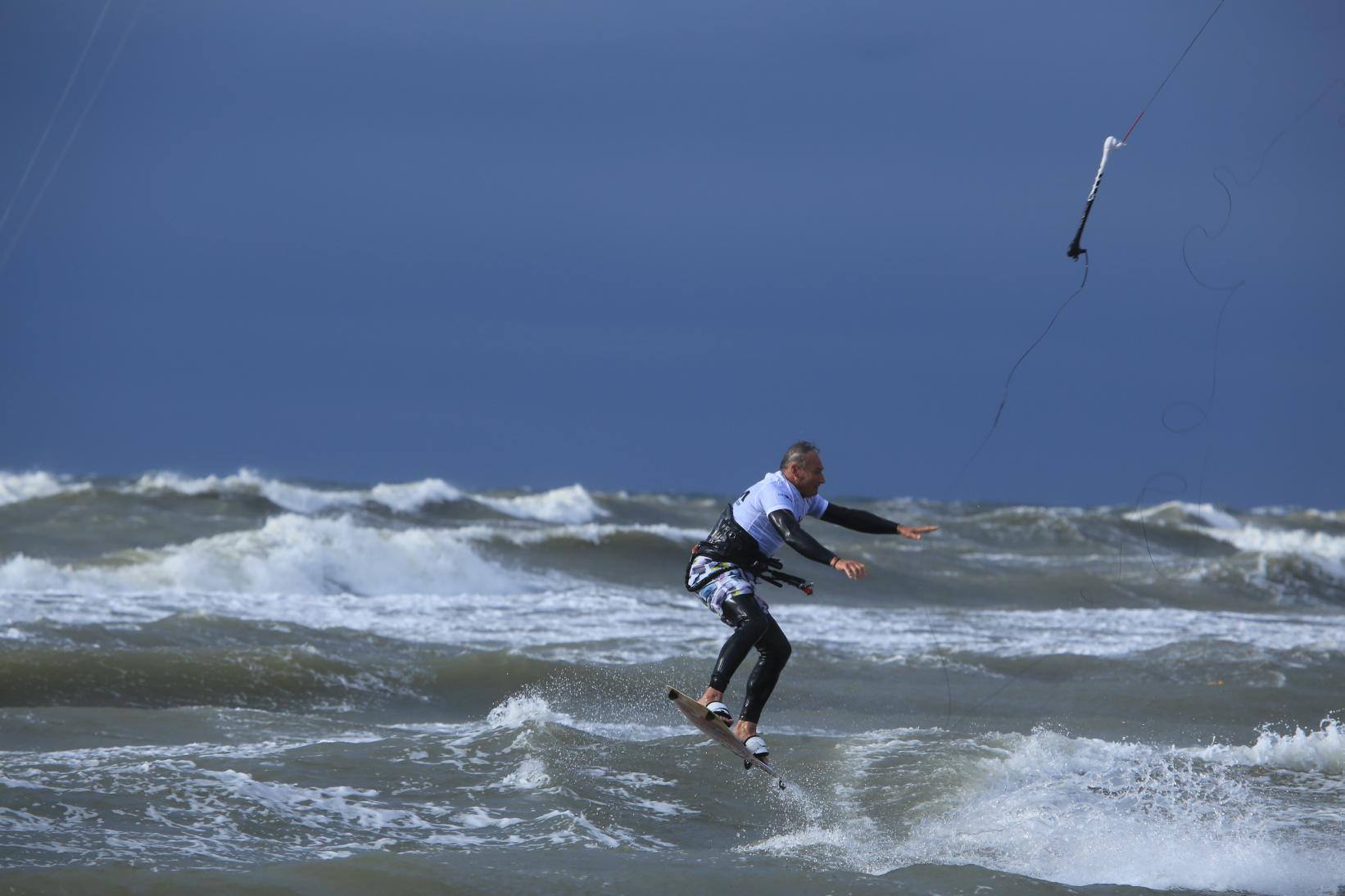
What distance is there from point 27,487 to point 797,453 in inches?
1743

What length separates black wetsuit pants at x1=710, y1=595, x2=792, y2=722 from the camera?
8.47 meters

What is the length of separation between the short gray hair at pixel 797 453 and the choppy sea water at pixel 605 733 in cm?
233

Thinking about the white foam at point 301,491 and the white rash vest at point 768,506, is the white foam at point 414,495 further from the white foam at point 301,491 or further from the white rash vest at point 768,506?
the white rash vest at point 768,506

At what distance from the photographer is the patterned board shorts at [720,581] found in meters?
8.62

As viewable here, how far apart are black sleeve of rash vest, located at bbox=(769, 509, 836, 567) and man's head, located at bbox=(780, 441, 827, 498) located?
1.05ft

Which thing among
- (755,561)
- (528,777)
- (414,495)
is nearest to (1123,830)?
(755,561)

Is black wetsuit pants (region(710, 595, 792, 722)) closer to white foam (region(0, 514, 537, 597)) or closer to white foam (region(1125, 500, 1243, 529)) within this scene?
white foam (region(0, 514, 537, 597))

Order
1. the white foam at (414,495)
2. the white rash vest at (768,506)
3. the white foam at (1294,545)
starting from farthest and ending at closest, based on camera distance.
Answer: the white foam at (414,495) < the white foam at (1294,545) < the white rash vest at (768,506)

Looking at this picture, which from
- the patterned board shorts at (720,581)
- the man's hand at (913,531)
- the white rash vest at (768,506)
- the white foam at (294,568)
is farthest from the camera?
the white foam at (294,568)

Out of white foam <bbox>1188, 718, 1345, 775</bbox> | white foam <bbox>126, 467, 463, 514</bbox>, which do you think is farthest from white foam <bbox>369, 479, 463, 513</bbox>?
white foam <bbox>1188, 718, 1345, 775</bbox>

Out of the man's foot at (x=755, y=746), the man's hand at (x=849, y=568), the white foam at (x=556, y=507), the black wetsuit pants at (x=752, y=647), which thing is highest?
the white foam at (x=556, y=507)

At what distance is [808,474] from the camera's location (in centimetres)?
842

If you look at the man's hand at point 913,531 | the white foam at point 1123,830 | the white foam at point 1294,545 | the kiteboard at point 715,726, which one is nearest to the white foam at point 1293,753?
the white foam at point 1123,830

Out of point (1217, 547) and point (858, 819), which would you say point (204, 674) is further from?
point (1217, 547)
